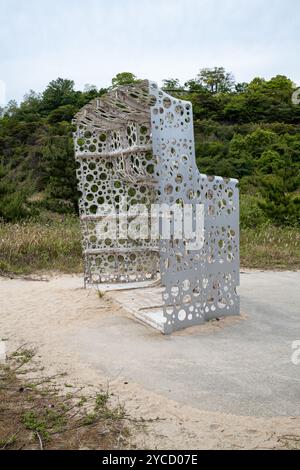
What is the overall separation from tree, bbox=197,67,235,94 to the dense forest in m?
1.85

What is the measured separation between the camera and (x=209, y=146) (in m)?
22.2

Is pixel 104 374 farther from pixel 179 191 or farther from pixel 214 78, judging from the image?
pixel 214 78

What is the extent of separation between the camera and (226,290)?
17.4ft

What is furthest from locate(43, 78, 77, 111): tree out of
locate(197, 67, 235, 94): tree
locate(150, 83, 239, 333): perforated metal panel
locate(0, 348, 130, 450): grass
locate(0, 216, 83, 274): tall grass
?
locate(0, 348, 130, 450): grass

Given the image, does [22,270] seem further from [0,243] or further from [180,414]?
[180,414]

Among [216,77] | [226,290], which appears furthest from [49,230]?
[216,77]

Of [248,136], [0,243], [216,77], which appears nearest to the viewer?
[0,243]

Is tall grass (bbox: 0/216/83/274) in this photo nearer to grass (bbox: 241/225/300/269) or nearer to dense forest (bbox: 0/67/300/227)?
dense forest (bbox: 0/67/300/227)

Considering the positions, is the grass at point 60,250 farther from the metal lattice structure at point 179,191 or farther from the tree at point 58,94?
the tree at point 58,94

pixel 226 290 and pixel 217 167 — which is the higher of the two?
pixel 217 167

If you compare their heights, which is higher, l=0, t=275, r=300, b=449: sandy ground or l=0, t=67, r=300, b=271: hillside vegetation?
l=0, t=67, r=300, b=271: hillside vegetation

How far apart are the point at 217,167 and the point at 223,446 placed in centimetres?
1781

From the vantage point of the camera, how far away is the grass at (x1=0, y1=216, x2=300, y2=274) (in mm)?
8250

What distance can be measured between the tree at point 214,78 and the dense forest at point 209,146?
185 cm
